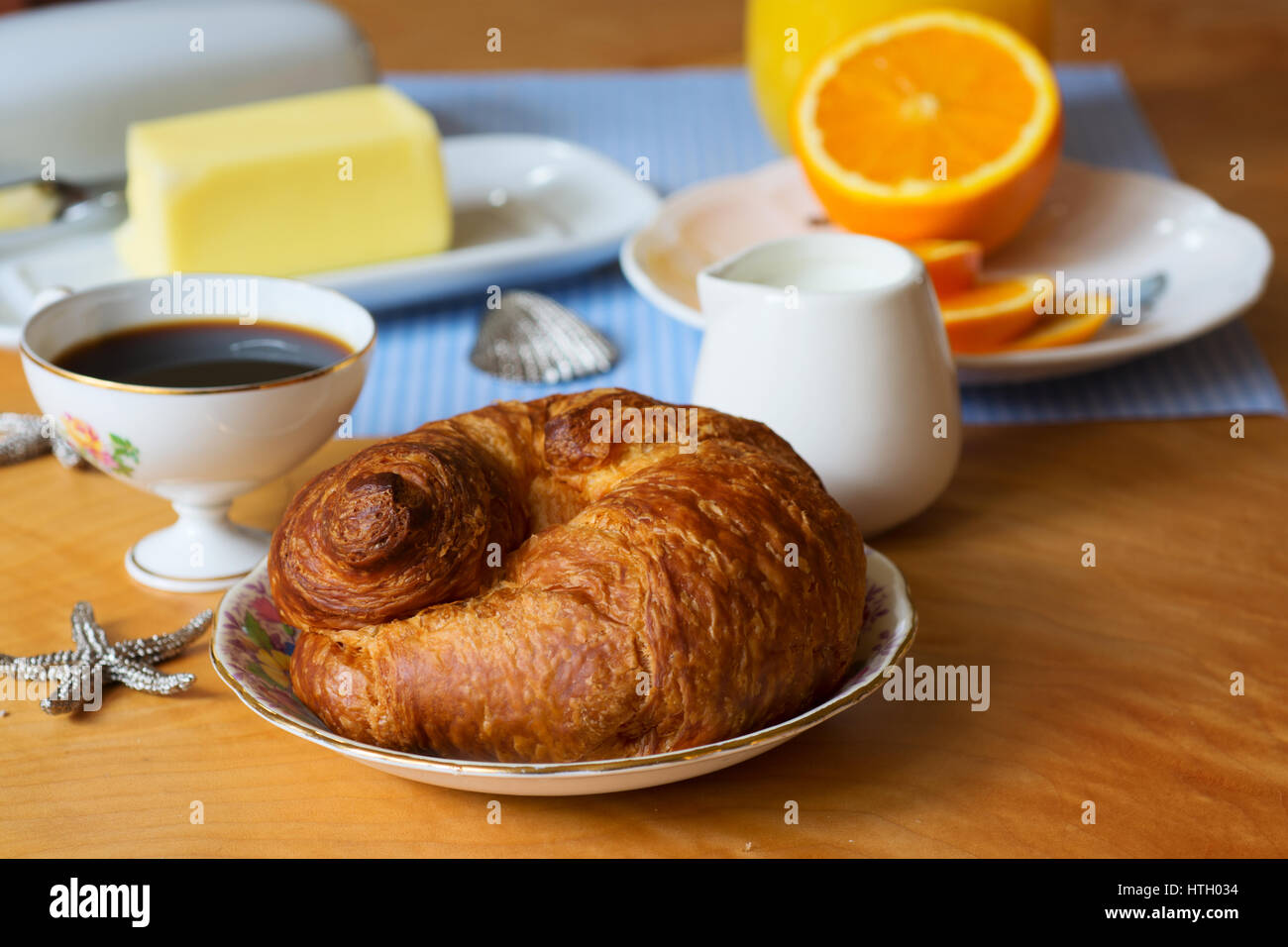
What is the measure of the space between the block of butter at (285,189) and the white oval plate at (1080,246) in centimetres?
22

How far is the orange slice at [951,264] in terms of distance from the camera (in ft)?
3.34

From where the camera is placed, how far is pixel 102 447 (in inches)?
29.7

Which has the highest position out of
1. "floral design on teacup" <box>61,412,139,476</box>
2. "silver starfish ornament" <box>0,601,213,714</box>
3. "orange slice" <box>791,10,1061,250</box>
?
"orange slice" <box>791,10,1061,250</box>

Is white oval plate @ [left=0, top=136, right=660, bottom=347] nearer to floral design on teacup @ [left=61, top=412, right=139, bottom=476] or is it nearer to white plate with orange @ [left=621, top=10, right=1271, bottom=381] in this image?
white plate with orange @ [left=621, top=10, right=1271, bottom=381]

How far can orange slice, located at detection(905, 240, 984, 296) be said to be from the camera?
1.02 metres

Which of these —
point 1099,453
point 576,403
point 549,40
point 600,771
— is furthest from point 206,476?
point 549,40

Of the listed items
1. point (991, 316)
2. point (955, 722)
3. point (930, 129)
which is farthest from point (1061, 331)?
point (955, 722)

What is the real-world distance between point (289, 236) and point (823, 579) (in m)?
0.72

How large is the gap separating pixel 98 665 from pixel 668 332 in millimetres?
571

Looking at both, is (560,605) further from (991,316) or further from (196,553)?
(991,316)

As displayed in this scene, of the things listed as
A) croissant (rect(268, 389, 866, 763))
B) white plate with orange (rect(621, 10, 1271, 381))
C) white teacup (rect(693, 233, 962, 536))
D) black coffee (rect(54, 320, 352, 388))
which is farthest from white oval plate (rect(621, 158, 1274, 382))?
croissant (rect(268, 389, 866, 763))

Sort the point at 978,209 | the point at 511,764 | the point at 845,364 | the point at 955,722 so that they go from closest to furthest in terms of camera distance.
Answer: the point at 511,764 → the point at 955,722 → the point at 845,364 → the point at 978,209

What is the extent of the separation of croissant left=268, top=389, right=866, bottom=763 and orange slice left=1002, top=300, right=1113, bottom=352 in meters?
0.40

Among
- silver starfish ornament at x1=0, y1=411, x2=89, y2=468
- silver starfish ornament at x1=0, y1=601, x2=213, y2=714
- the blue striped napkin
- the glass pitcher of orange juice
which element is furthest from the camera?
the glass pitcher of orange juice
